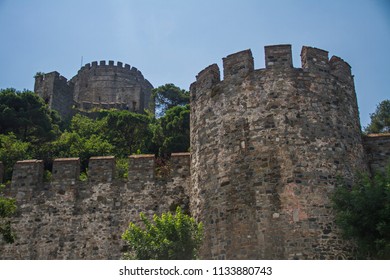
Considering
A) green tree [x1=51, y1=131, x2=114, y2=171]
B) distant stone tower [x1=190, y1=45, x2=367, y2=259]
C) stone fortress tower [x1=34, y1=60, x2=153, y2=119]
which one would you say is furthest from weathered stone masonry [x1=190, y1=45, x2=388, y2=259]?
stone fortress tower [x1=34, y1=60, x2=153, y2=119]

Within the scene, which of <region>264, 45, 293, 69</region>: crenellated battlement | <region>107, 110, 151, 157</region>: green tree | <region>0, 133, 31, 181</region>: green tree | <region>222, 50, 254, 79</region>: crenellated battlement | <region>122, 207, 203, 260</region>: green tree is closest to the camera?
<region>122, 207, 203, 260</region>: green tree

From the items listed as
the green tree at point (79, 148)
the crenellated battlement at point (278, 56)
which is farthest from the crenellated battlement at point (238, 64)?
the green tree at point (79, 148)

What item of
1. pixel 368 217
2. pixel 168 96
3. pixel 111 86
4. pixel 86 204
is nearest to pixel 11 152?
pixel 86 204

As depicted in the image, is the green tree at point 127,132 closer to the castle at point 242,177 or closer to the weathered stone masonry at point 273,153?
the castle at point 242,177

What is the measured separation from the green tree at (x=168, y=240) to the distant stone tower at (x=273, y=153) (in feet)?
4.62

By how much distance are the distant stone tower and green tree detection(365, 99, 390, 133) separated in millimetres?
11195

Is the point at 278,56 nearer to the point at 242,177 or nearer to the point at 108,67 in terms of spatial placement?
the point at 242,177

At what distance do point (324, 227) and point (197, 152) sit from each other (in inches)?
167

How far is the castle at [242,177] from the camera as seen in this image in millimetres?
12898

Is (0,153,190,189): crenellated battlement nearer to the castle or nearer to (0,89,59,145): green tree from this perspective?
the castle

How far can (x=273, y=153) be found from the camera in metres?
13.6

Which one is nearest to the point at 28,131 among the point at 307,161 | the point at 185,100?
the point at 185,100

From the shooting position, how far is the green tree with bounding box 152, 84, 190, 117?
47.5m

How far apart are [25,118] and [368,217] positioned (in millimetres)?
24095
